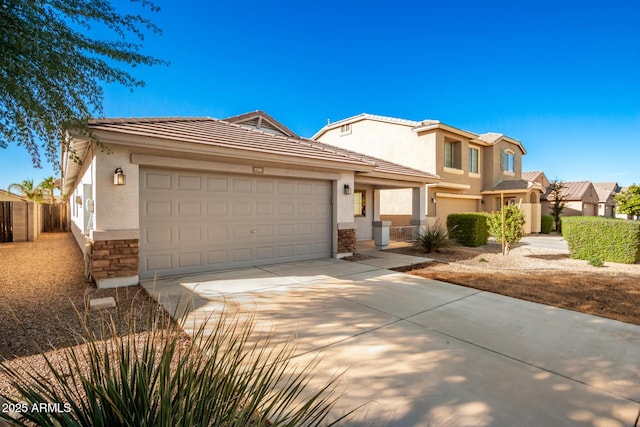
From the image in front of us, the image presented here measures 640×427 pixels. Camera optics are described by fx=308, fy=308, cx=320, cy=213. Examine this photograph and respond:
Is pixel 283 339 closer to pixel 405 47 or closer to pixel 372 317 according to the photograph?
pixel 372 317

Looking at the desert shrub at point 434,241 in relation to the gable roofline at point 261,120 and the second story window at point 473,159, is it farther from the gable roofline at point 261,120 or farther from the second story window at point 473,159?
the second story window at point 473,159

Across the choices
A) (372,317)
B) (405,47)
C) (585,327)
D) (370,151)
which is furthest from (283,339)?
(370,151)

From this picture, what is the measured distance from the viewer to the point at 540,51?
46.2 feet

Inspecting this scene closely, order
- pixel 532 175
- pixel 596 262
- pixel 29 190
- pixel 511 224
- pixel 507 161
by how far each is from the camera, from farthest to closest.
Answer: pixel 532 175 < pixel 29 190 < pixel 507 161 < pixel 511 224 < pixel 596 262

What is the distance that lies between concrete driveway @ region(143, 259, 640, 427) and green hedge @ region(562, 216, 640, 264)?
277 inches

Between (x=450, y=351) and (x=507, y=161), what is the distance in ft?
77.7

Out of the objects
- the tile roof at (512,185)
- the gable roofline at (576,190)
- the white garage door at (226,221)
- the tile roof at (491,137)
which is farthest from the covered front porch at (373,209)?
the gable roofline at (576,190)

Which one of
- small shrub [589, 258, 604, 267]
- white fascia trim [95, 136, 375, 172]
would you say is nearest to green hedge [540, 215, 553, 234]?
small shrub [589, 258, 604, 267]

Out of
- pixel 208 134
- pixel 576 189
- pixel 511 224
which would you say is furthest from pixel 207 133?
pixel 576 189

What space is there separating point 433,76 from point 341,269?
1550cm

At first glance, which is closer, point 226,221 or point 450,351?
point 450,351

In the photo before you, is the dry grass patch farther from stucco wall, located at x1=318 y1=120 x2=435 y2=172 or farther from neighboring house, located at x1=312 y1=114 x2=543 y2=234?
stucco wall, located at x1=318 y1=120 x2=435 y2=172

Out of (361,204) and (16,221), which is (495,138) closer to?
(361,204)

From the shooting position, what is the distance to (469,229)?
13922mm
